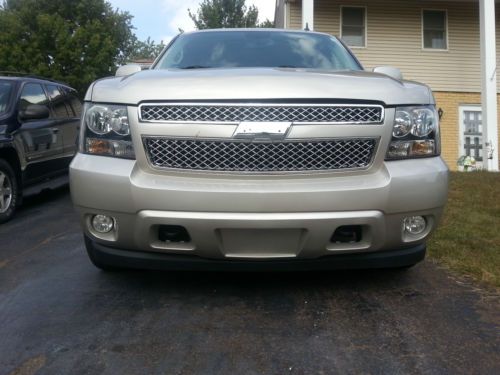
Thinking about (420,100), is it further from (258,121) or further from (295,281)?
(295,281)

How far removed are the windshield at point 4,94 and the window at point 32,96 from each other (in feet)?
0.50

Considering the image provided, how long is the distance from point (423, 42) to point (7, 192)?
12.4 m

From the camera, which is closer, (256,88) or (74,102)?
(256,88)

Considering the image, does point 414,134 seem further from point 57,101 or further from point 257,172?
point 57,101

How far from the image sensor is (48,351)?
255 cm

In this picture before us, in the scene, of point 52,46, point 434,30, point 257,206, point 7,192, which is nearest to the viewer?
point 257,206

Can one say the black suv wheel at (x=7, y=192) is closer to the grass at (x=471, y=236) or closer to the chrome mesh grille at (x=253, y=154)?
the chrome mesh grille at (x=253, y=154)

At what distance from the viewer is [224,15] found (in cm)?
3781

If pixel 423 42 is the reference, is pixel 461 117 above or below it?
below

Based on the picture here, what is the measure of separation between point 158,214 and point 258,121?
28.3 inches

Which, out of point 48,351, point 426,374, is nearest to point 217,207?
point 48,351

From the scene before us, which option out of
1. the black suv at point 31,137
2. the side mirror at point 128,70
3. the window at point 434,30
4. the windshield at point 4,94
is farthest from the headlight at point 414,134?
the window at point 434,30

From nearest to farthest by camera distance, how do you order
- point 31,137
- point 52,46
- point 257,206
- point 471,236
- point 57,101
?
point 257,206 < point 471,236 < point 31,137 < point 57,101 < point 52,46

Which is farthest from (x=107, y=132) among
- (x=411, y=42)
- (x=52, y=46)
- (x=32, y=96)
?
(x=52, y=46)
